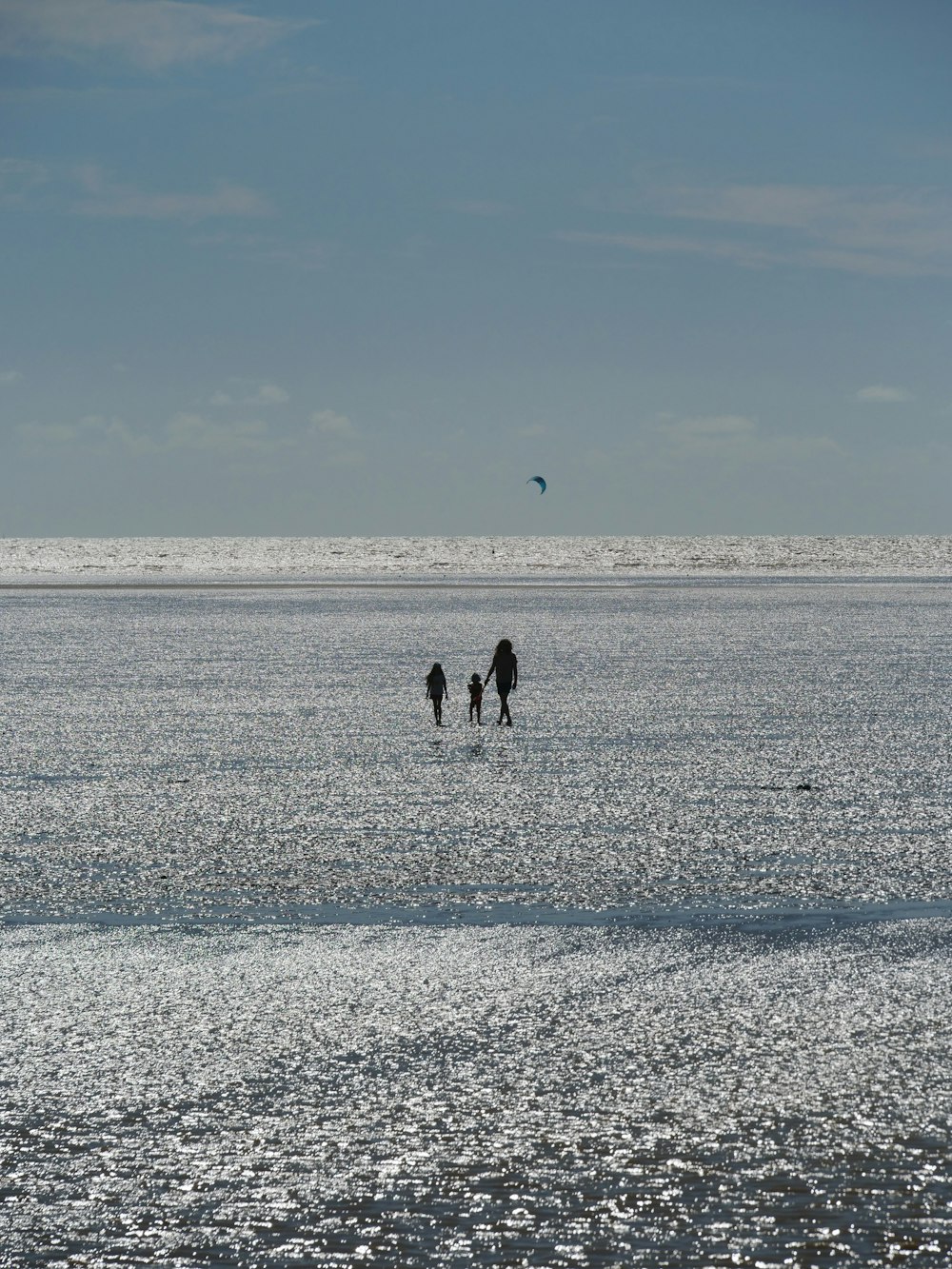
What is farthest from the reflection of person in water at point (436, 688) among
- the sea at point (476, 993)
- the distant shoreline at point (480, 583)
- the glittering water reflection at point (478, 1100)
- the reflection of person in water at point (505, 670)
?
the distant shoreline at point (480, 583)

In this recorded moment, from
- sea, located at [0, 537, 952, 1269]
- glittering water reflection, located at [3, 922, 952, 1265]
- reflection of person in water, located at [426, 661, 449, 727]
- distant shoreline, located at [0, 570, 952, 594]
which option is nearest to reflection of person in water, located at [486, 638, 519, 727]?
sea, located at [0, 537, 952, 1269]

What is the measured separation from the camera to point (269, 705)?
21.5 metres

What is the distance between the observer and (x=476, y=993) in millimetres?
7629

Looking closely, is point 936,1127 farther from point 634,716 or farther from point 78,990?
point 634,716

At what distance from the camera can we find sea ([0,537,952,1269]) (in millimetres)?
5195

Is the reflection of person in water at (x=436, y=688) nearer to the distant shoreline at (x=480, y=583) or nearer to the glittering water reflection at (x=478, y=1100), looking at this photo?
the glittering water reflection at (x=478, y=1100)

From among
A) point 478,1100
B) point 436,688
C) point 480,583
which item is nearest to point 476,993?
point 478,1100

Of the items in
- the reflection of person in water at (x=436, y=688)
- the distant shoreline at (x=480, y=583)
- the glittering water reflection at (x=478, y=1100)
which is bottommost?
the glittering water reflection at (x=478, y=1100)

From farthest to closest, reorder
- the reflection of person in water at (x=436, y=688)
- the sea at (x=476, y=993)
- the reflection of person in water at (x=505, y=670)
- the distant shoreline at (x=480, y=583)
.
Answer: the distant shoreline at (x=480, y=583), the reflection of person in water at (x=436, y=688), the reflection of person in water at (x=505, y=670), the sea at (x=476, y=993)

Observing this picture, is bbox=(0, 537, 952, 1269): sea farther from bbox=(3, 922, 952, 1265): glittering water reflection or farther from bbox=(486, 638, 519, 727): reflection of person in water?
bbox=(486, 638, 519, 727): reflection of person in water

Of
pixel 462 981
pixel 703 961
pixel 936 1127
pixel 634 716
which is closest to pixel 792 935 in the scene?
pixel 703 961

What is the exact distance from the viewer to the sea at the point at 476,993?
17.0ft

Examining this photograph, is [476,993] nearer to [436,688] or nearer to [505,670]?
[505,670]

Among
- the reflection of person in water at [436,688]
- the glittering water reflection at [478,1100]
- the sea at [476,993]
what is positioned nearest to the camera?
the glittering water reflection at [478,1100]
